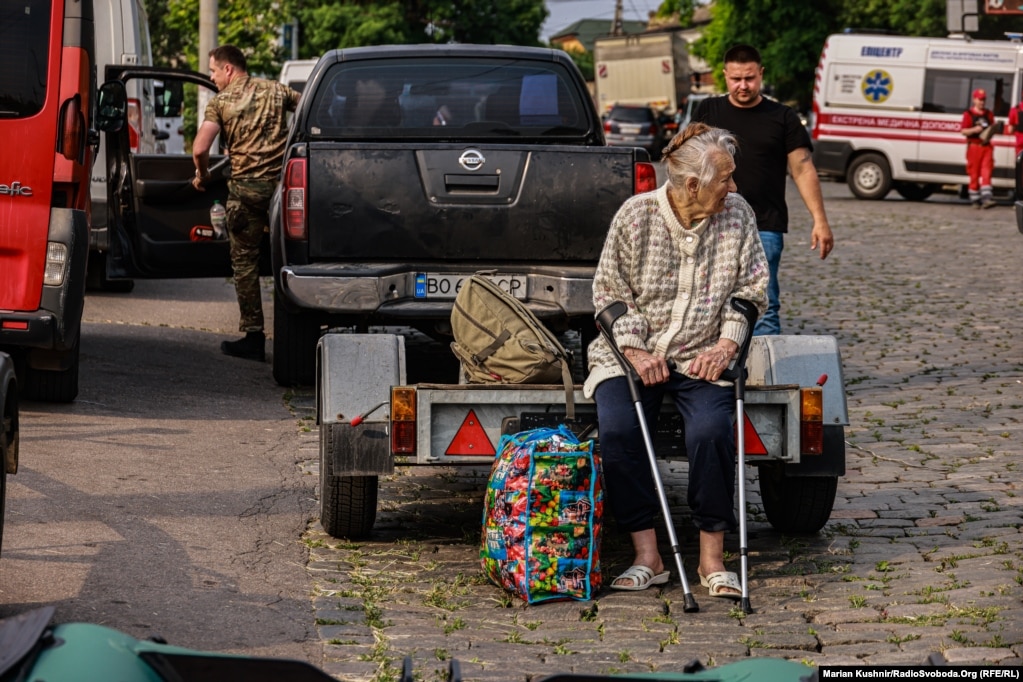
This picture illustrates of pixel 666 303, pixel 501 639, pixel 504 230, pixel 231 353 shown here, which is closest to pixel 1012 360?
pixel 504 230

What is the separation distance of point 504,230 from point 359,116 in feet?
4.47

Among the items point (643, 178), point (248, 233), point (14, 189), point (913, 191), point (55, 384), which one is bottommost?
point (913, 191)

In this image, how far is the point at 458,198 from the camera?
27.3 ft

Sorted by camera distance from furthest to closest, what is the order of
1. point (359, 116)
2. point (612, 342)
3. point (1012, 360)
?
point (1012, 360)
point (359, 116)
point (612, 342)

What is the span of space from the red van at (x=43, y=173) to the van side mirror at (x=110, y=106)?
69 cm

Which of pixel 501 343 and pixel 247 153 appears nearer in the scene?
pixel 501 343

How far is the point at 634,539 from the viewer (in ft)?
18.6

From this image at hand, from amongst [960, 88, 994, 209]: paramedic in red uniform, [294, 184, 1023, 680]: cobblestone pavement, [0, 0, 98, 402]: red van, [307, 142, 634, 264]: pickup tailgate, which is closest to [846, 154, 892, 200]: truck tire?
[960, 88, 994, 209]: paramedic in red uniform

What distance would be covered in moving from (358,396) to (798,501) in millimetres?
1745

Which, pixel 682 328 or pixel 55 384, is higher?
pixel 682 328

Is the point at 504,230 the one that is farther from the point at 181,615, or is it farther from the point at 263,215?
the point at 181,615

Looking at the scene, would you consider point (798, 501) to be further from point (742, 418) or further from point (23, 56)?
point (23, 56)

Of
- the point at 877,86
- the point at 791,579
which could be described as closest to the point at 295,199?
the point at 791,579

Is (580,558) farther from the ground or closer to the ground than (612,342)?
closer to the ground
